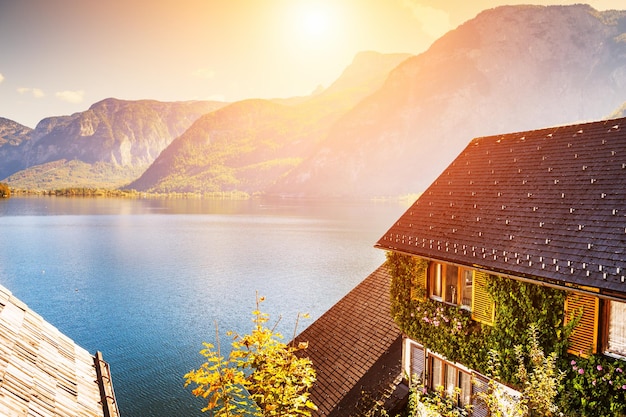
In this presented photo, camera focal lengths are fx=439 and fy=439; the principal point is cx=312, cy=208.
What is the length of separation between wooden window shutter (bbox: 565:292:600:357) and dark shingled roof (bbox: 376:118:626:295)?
55 cm

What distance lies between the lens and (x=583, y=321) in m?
9.32

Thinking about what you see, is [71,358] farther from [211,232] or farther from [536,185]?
[211,232]

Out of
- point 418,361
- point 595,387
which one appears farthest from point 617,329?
point 418,361

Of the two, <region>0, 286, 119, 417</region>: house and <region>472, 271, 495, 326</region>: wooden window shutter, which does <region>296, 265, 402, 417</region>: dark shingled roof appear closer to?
<region>472, 271, 495, 326</region>: wooden window shutter

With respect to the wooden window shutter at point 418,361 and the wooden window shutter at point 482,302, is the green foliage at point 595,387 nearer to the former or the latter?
the wooden window shutter at point 482,302

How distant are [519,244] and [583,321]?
2374mm

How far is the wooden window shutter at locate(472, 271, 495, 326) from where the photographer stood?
11.5m

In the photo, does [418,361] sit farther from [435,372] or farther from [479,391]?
[479,391]

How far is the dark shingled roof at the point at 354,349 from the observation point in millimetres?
15203

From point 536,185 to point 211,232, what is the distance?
290 ft

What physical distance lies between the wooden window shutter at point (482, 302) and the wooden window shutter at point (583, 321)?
6.81 feet

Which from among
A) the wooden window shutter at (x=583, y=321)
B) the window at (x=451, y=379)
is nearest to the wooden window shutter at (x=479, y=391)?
the window at (x=451, y=379)

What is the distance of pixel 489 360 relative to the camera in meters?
10.7

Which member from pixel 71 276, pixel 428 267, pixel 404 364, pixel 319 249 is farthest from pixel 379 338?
pixel 319 249
